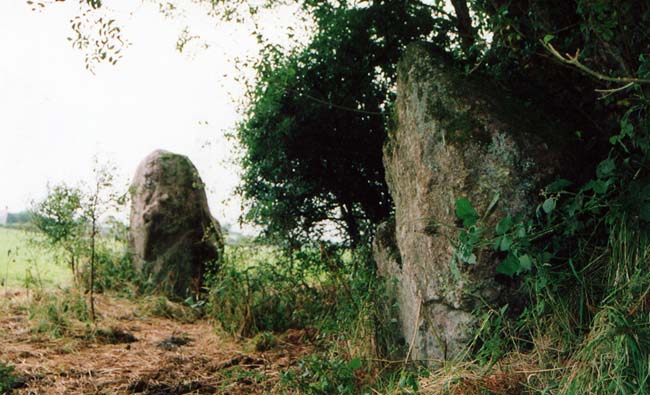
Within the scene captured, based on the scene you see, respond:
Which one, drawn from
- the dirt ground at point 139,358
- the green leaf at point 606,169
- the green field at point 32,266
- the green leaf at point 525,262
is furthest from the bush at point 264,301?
the green leaf at point 606,169

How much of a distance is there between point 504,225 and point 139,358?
3421mm

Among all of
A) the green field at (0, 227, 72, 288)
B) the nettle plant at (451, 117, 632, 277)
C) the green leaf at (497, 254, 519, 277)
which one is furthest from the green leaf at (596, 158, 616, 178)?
the green field at (0, 227, 72, 288)

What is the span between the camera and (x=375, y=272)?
5309 millimetres

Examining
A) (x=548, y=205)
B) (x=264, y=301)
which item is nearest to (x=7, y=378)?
(x=264, y=301)

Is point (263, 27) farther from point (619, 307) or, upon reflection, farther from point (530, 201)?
point (619, 307)

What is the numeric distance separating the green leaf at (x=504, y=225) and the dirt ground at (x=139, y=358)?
1701 mm

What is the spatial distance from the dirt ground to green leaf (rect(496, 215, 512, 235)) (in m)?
1.70

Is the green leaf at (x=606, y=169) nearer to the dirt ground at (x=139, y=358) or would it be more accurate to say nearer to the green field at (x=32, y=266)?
the dirt ground at (x=139, y=358)

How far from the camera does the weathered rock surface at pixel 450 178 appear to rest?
11.7ft

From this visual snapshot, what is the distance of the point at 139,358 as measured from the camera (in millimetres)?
5219

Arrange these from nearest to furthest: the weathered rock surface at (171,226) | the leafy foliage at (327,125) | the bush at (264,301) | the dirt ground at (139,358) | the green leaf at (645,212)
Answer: the green leaf at (645,212)
the dirt ground at (139,358)
the bush at (264,301)
the leafy foliage at (327,125)
the weathered rock surface at (171,226)

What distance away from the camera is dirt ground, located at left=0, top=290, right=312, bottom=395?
433 cm

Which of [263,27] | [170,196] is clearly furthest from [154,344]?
[263,27]

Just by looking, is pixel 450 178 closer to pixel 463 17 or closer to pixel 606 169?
pixel 606 169
